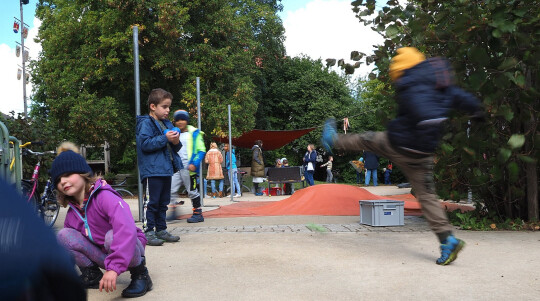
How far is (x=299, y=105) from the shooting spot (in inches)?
1378

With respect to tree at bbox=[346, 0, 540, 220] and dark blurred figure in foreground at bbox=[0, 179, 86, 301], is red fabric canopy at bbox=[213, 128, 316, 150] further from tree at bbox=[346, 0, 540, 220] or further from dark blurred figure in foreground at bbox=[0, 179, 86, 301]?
dark blurred figure in foreground at bbox=[0, 179, 86, 301]

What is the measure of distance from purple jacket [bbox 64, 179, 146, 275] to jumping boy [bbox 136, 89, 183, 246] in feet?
6.45

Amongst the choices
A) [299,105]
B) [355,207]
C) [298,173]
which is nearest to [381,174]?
[299,105]

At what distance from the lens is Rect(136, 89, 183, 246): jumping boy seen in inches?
216

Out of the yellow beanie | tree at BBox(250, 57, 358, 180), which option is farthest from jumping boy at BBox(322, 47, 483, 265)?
tree at BBox(250, 57, 358, 180)

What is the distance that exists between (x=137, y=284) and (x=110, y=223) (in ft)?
1.86

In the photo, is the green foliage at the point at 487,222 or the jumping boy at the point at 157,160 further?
the green foliage at the point at 487,222

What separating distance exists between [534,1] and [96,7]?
57.0 ft

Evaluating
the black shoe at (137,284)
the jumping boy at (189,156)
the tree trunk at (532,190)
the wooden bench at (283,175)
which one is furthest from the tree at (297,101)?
the black shoe at (137,284)

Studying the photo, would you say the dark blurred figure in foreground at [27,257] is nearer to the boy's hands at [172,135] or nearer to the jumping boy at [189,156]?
the boy's hands at [172,135]

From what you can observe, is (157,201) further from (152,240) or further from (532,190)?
(532,190)

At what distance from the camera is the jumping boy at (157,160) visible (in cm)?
548

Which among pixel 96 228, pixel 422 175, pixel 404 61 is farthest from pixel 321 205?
pixel 96 228

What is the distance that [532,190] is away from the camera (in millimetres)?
6293
